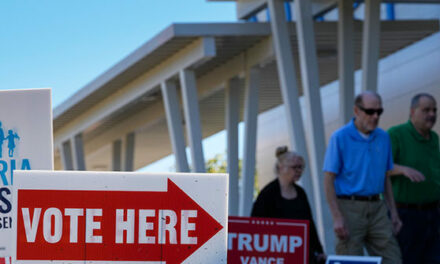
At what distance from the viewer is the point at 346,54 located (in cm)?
1703

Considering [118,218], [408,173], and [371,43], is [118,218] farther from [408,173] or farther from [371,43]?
[371,43]

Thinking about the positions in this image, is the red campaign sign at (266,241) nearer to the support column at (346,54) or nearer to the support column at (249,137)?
the support column at (346,54)

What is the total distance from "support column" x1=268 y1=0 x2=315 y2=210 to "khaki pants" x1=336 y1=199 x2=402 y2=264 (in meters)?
9.49

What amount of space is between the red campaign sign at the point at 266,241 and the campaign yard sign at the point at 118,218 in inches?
144

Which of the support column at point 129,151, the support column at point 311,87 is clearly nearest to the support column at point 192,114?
the support column at point 311,87

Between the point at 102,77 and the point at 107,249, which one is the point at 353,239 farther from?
the point at 102,77

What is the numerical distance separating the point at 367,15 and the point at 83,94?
1104 cm

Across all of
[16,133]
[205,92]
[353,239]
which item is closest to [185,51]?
[205,92]

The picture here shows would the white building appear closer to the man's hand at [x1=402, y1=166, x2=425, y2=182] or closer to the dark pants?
the dark pants

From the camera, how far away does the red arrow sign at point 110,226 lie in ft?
12.6

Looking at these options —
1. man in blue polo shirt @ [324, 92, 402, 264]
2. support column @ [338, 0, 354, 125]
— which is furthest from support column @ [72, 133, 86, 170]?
man in blue polo shirt @ [324, 92, 402, 264]

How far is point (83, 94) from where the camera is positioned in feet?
83.3

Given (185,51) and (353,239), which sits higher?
(185,51)

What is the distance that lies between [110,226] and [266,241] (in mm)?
3830
